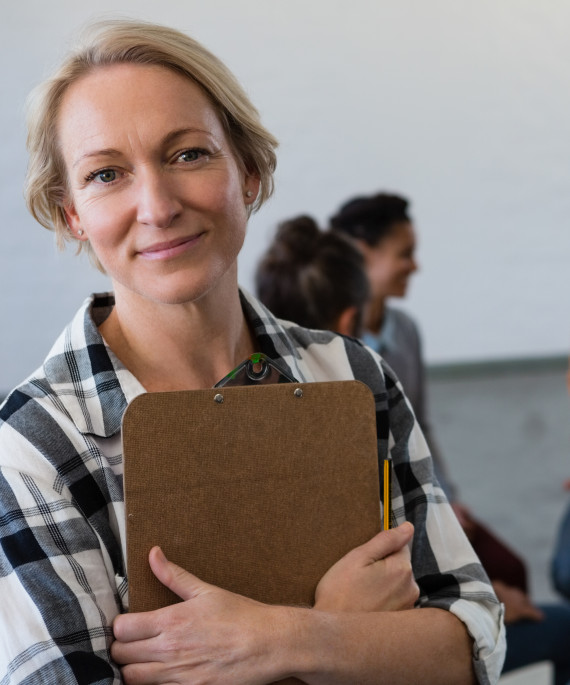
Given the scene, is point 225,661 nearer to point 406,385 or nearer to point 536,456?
point 406,385

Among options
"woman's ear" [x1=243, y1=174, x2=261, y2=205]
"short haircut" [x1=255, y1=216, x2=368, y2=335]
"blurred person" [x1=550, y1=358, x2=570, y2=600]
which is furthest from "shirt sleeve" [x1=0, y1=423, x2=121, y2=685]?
"blurred person" [x1=550, y1=358, x2=570, y2=600]

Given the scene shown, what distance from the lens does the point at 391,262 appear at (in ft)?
10.9

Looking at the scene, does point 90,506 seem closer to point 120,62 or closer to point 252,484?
point 252,484

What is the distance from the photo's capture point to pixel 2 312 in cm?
371

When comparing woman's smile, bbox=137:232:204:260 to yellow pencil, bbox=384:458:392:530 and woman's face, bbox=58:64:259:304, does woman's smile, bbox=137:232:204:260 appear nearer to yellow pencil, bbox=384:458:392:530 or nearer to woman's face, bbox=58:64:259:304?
woman's face, bbox=58:64:259:304

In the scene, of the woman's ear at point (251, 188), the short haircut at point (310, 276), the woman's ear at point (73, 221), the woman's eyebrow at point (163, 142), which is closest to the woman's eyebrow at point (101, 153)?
the woman's eyebrow at point (163, 142)

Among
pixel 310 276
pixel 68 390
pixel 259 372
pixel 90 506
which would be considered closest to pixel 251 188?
pixel 259 372

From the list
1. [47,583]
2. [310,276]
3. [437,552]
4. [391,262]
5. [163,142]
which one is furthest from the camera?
[391,262]

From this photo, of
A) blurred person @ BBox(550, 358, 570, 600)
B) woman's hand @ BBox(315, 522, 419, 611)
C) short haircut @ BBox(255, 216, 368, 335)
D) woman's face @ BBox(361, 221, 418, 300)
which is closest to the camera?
woman's hand @ BBox(315, 522, 419, 611)

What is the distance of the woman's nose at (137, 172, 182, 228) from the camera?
1.05 m

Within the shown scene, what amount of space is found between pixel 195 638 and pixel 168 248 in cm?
45

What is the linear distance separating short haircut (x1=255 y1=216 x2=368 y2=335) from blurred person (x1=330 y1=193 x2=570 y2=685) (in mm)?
213

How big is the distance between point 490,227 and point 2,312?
2.21 meters

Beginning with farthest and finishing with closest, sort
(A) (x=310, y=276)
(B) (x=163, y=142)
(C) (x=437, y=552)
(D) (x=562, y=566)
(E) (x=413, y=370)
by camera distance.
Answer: (E) (x=413, y=370) → (D) (x=562, y=566) → (A) (x=310, y=276) → (C) (x=437, y=552) → (B) (x=163, y=142)
